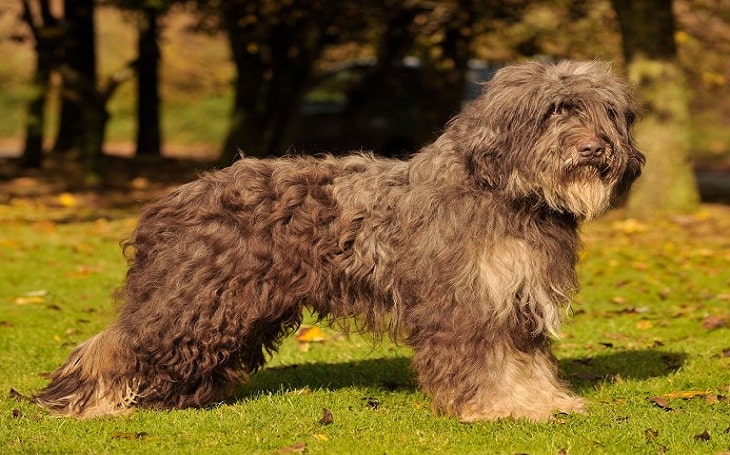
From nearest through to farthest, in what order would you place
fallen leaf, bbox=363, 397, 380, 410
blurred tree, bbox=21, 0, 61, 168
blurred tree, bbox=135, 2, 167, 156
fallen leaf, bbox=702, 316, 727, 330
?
fallen leaf, bbox=363, 397, 380, 410, fallen leaf, bbox=702, 316, 727, 330, blurred tree, bbox=21, 0, 61, 168, blurred tree, bbox=135, 2, 167, 156

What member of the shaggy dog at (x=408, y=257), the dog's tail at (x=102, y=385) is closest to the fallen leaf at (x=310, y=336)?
the shaggy dog at (x=408, y=257)

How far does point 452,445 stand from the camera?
6.11 m

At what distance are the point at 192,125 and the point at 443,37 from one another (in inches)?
613

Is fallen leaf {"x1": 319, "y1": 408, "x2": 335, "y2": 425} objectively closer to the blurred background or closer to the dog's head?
the dog's head

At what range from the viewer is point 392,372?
26.8 feet

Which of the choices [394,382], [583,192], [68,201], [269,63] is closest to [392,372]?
[394,382]

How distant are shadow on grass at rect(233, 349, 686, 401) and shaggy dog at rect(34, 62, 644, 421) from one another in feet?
2.60

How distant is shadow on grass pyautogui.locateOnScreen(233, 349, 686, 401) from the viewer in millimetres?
7707

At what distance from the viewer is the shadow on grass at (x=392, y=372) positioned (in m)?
7.71

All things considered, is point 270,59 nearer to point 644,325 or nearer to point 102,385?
point 644,325

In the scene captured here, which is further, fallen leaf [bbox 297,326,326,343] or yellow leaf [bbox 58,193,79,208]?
yellow leaf [bbox 58,193,79,208]

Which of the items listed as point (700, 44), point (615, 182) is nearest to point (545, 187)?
point (615, 182)

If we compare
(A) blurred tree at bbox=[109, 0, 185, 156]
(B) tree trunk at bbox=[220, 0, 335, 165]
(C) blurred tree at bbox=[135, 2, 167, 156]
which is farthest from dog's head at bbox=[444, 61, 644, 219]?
(C) blurred tree at bbox=[135, 2, 167, 156]

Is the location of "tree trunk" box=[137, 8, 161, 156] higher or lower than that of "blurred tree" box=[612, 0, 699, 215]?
lower
